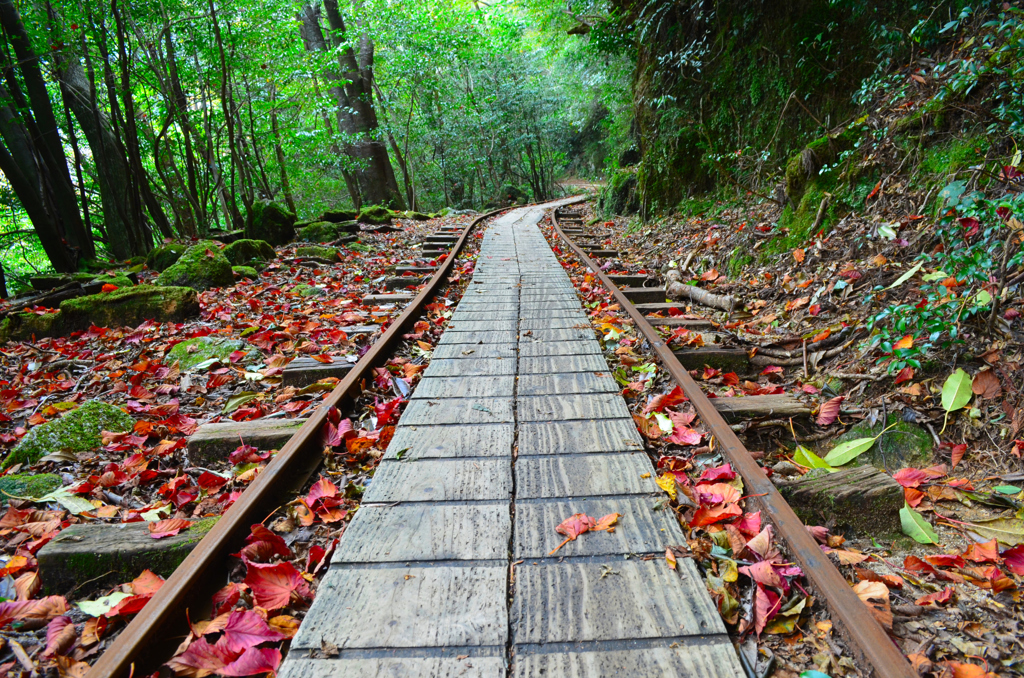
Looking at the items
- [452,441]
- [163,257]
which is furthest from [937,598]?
[163,257]

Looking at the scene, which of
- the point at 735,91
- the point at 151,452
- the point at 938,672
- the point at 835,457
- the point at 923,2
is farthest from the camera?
the point at 735,91

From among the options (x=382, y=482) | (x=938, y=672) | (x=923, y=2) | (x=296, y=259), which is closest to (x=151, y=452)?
(x=382, y=482)

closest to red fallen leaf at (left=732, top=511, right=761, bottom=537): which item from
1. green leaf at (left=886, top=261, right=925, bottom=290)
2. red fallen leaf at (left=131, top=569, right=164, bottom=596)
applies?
red fallen leaf at (left=131, top=569, right=164, bottom=596)

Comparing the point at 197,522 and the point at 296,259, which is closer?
the point at 197,522

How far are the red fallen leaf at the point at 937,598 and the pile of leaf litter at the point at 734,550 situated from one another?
0.26m

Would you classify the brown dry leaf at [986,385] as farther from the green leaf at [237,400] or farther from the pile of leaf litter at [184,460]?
the green leaf at [237,400]

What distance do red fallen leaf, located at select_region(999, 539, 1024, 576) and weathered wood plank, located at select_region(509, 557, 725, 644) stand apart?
100 centimetres

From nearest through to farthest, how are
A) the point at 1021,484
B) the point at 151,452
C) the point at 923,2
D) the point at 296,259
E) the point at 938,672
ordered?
the point at 938,672, the point at 1021,484, the point at 151,452, the point at 923,2, the point at 296,259

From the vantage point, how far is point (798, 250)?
14.1 feet

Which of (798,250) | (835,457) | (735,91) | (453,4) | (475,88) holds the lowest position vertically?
(835,457)

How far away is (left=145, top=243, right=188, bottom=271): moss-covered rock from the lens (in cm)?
741

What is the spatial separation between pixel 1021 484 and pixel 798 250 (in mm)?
2798

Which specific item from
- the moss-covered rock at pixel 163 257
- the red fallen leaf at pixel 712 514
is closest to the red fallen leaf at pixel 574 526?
the red fallen leaf at pixel 712 514

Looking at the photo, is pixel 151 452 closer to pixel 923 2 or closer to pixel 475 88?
pixel 923 2
